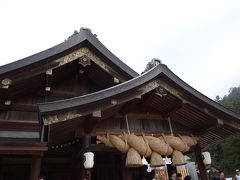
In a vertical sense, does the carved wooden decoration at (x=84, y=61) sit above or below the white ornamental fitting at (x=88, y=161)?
above

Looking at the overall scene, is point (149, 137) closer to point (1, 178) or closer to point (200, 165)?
point (200, 165)

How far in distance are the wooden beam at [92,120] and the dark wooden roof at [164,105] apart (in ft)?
0.40

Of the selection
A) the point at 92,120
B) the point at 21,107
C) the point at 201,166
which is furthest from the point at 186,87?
the point at 21,107

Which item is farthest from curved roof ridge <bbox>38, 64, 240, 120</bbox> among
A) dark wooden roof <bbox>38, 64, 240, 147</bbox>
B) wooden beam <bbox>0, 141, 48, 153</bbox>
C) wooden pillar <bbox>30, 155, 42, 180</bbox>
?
wooden pillar <bbox>30, 155, 42, 180</bbox>

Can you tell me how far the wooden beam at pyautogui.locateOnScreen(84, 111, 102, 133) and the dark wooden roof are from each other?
12 centimetres

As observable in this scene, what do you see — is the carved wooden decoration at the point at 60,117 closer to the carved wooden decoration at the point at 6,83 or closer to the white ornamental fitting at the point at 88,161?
the white ornamental fitting at the point at 88,161

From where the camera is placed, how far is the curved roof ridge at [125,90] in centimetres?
441

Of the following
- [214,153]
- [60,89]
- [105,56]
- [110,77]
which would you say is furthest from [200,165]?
[214,153]

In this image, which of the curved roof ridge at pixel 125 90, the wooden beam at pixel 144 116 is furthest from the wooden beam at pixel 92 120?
the wooden beam at pixel 144 116

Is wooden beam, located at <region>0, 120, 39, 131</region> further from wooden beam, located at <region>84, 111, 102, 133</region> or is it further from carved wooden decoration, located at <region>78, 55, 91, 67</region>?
carved wooden decoration, located at <region>78, 55, 91, 67</region>

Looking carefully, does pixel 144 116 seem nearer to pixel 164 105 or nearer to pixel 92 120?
pixel 164 105

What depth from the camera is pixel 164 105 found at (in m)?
6.59

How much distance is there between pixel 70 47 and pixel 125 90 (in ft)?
10.1

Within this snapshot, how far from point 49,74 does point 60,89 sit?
1123 mm
